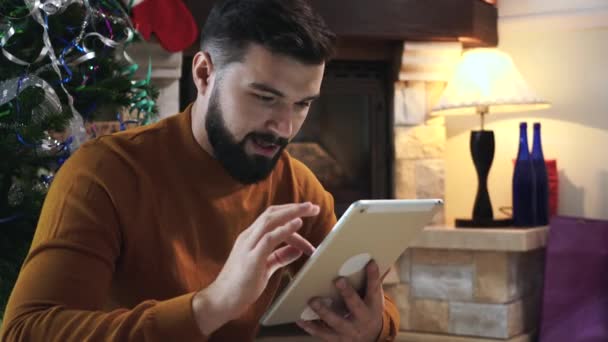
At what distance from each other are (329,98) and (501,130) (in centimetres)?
72

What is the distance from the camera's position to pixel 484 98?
9.94ft

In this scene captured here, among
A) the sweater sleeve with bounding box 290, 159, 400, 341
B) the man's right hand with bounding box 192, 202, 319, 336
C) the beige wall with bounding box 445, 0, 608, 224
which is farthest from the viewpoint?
the beige wall with bounding box 445, 0, 608, 224

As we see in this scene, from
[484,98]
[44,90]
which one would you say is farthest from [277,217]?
[484,98]

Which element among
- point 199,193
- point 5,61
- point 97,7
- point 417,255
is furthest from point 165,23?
point 199,193

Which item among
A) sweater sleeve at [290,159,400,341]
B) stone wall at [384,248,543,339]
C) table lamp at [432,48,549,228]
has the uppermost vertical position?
sweater sleeve at [290,159,400,341]

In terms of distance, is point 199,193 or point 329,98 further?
point 329,98

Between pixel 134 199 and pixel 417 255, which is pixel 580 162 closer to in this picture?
pixel 417 255

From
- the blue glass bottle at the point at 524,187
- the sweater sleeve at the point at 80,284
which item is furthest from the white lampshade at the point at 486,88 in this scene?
the sweater sleeve at the point at 80,284

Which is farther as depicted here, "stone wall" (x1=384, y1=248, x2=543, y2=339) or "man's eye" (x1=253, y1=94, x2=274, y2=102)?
"stone wall" (x1=384, y1=248, x2=543, y2=339)

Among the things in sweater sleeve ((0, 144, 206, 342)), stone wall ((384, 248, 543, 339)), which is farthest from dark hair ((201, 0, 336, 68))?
stone wall ((384, 248, 543, 339))

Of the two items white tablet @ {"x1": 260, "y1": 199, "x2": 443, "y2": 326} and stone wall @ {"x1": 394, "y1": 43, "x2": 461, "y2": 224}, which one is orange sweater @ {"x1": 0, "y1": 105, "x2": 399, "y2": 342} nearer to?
white tablet @ {"x1": 260, "y1": 199, "x2": 443, "y2": 326}

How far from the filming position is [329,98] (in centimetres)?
332

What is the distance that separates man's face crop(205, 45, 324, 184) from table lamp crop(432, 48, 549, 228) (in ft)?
6.43

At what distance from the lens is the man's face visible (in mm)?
1120
